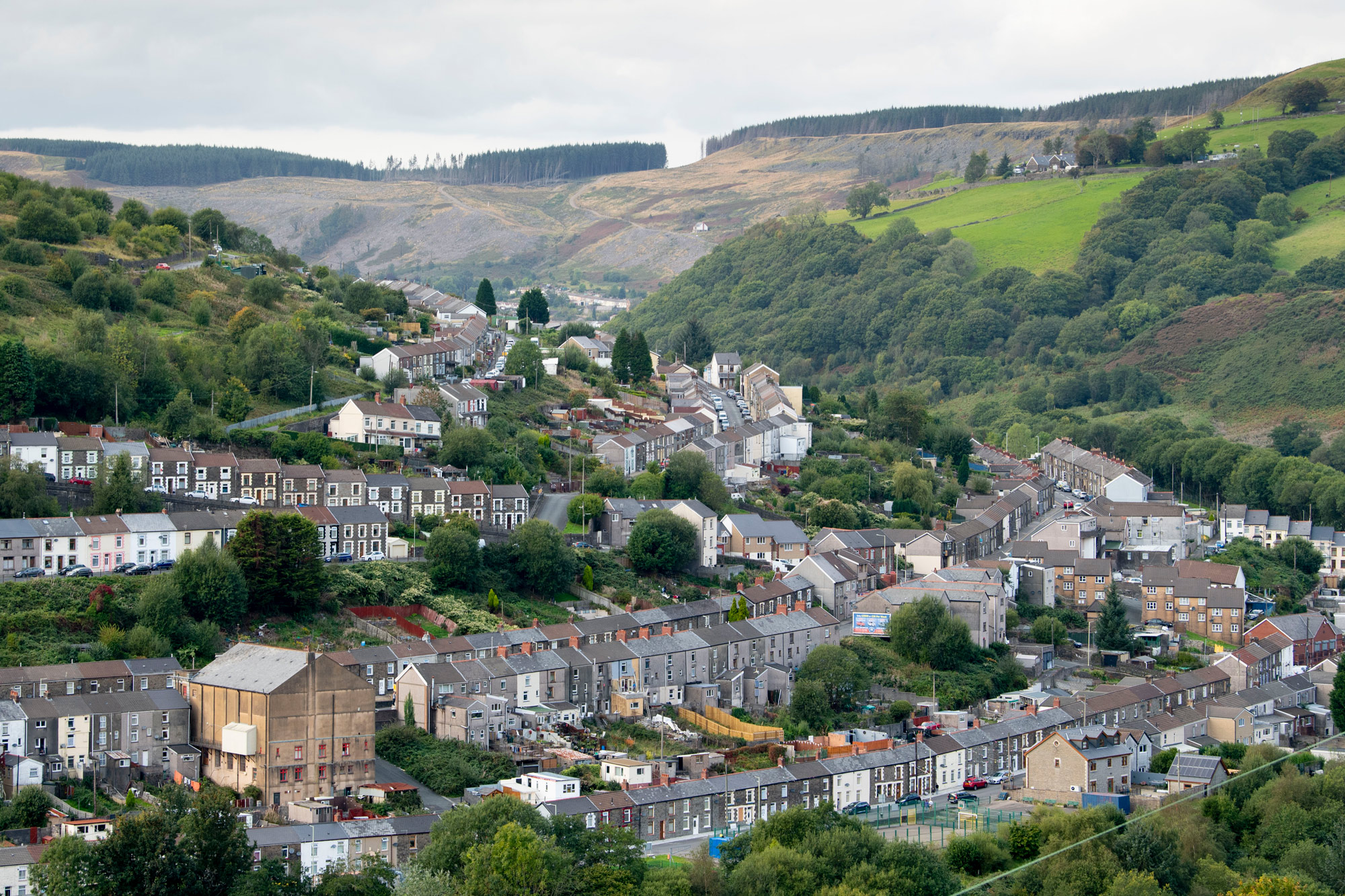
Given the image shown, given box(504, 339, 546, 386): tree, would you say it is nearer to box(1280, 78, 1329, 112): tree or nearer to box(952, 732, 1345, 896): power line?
box(952, 732, 1345, 896): power line

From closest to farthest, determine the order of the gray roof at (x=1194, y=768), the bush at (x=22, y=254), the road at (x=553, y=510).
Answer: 1. the gray roof at (x=1194, y=768)
2. the road at (x=553, y=510)
3. the bush at (x=22, y=254)

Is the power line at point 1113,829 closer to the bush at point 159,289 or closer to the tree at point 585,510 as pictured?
the tree at point 585,510

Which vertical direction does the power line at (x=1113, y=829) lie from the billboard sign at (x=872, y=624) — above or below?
below

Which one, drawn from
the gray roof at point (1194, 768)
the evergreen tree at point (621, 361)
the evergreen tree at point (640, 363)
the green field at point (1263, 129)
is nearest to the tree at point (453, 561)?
the gray roof at point (1194, 768)

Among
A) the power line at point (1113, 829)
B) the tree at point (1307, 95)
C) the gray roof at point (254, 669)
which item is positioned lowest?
the power line at point (1113, 829)

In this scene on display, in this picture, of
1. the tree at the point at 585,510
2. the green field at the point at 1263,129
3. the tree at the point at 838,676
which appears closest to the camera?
the tree at the point at 838,676

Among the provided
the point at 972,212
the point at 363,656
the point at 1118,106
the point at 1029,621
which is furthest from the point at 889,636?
the point at 1118,106

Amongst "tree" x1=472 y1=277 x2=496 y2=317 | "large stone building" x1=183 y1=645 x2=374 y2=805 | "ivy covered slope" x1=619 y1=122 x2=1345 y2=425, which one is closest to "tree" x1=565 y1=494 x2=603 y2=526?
"large stone building" x1=183 y1=645 x2=374 y2=805

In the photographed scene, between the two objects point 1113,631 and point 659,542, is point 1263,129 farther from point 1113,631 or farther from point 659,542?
point 659,542

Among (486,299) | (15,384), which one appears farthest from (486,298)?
(15,384)

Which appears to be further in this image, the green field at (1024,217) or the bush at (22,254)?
the green field at (1024,217)
